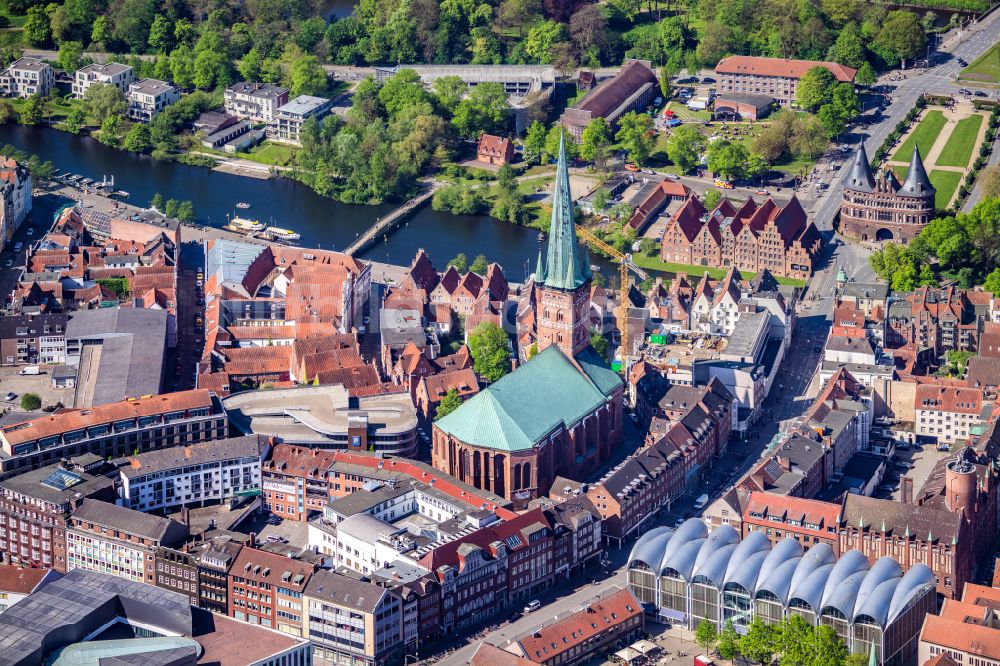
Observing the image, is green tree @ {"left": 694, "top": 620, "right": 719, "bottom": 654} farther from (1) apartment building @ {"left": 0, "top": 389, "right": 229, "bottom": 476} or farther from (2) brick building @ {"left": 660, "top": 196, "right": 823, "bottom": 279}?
(2) brick building @ {"left": 660, "top": 196, "right": 823, "bottom": 279}

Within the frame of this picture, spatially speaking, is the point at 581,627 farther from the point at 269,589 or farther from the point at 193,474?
the point at 193,474

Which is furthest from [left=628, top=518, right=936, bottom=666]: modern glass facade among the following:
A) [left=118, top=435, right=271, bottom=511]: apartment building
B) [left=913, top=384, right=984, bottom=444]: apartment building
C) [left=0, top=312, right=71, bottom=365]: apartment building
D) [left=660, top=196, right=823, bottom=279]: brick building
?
[left=660, top=196, right=823, bottom=279]: brick building

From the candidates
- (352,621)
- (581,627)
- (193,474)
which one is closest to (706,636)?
(581,627)

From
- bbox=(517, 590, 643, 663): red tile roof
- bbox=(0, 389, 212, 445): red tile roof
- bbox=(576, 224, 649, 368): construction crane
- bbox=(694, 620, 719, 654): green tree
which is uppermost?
bbox=(576, 224, 649, 368): construction crane

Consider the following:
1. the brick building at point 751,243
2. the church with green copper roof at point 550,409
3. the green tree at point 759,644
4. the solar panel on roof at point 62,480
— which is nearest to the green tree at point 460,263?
the brick building at point 751,243

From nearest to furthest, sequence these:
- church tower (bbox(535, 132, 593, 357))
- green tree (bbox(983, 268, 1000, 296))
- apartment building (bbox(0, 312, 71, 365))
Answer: church tower (bbox(535, 132, 593, 357))
apartment building (bbox(0, 312, 71, 365))
green tree (bbox(983, 268, 1000, 296))

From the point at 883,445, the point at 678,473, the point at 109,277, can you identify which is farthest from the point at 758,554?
the point at 109,277

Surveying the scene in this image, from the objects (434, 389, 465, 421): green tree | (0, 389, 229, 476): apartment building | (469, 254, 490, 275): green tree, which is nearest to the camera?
(0, 389, 229, 476): apartment building
